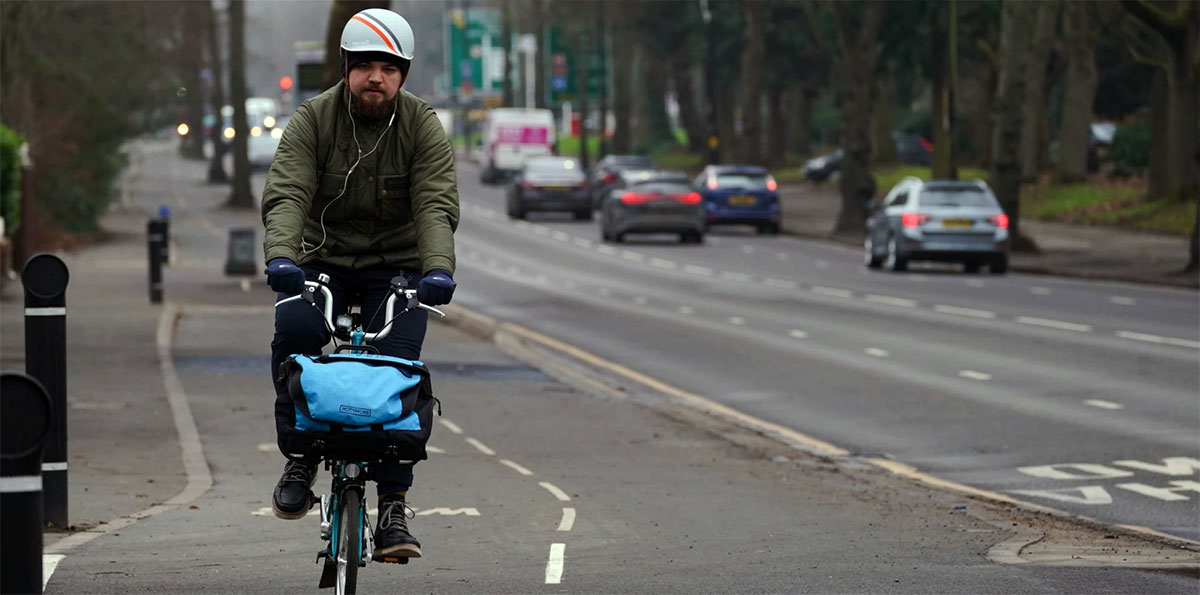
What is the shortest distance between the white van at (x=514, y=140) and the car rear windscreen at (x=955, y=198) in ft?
140

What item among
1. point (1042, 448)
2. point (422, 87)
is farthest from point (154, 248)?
point (422, 87)

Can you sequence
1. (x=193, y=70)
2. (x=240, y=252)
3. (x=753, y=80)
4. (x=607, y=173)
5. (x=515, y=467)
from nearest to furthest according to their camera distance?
(x=515, y=467) → (x=240, y=252) → (x=607, y=173) → (x=753, y=80) → (x=193, y=70)

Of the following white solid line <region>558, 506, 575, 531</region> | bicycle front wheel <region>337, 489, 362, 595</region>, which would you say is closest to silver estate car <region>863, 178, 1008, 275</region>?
white solid line <region>558, 506, 575, 531</region>

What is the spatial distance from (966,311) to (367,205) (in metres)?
17.7

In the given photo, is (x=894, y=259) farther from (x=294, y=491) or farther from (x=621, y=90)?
(x=621, y=90)

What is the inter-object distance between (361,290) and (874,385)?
10.2m

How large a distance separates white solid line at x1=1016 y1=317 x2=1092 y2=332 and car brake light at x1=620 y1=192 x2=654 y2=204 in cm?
1920

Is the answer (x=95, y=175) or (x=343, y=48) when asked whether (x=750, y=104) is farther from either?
(x=343, y=48)

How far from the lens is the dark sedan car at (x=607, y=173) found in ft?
176

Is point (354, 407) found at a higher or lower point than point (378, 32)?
lower

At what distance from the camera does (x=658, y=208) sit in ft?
134

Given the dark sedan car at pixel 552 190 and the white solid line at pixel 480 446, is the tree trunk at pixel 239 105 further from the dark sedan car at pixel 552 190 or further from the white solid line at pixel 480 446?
the white solid line at pixel 480 446

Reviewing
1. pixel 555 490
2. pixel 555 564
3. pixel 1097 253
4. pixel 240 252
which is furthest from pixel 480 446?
pixel 1097 253

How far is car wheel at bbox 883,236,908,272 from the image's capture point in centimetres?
3216
